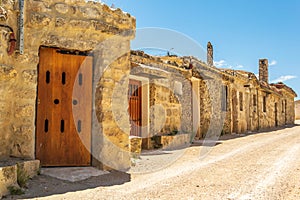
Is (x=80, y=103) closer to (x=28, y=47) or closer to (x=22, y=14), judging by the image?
(x=28, y=47)

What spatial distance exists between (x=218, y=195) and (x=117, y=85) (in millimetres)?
2519

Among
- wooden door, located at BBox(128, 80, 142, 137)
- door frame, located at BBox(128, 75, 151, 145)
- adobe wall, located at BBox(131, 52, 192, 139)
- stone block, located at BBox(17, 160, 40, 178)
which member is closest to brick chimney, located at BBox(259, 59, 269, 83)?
adobe wall, located at BBox(131, 52, 192, 139)

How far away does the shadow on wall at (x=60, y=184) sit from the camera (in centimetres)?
382

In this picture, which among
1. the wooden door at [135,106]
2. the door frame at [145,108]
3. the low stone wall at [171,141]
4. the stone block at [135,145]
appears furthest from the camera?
the door frame at [145,108]

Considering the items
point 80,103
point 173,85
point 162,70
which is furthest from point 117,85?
point 173,85

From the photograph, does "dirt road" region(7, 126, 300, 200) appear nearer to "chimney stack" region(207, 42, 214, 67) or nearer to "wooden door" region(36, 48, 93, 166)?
"wooden door" region(36, 48, 93, 166)

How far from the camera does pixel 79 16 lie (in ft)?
16.5

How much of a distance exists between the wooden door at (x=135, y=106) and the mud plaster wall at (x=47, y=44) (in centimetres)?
367

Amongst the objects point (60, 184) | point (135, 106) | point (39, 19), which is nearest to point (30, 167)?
point (60, 184)

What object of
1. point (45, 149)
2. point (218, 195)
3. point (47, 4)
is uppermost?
point (47, 4)

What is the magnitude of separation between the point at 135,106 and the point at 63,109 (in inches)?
179

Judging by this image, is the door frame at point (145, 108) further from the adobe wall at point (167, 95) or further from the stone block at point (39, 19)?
the stone block at point (39, 19)

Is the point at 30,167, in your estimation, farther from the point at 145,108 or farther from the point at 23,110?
the point at 145,108

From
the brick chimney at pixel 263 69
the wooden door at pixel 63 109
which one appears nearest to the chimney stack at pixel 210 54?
the brick chimney at pixel 263 69
